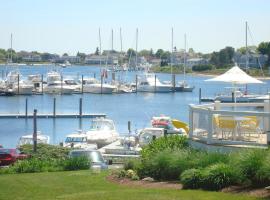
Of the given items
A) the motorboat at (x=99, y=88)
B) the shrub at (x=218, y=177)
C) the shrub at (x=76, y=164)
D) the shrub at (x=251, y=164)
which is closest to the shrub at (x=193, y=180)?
the shrub at (x=218, y=177)

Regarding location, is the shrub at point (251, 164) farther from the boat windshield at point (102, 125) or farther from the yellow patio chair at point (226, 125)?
the boat windshield at point (102, 125)

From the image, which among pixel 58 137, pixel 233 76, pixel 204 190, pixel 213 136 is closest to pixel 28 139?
pixel 58 137

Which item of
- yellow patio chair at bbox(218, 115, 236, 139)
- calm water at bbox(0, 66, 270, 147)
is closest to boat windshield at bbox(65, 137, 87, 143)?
calm water at bbox(0, 66, 270, 147)

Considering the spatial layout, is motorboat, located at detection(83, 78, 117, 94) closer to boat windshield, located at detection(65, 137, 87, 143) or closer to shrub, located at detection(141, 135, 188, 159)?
boat windshield, located at detection(65, 137, 87, 143)

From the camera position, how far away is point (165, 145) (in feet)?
66.8

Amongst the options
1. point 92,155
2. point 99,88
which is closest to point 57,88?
point 99,88

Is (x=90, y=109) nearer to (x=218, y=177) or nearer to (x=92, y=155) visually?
(x=92, y=155)

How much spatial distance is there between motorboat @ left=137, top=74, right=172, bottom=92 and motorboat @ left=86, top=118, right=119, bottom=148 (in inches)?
3422

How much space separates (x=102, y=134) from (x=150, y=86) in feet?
302

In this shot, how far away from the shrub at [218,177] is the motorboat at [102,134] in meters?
37.4

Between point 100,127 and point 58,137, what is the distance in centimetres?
864

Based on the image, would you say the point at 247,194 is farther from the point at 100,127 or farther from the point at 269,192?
the point at 100,127

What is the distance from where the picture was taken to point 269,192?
14773 millimetres

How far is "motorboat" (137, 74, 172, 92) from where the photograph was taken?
146750mm
